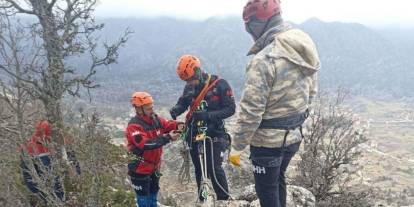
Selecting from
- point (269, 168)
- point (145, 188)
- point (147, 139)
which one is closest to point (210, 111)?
point (147, 139)

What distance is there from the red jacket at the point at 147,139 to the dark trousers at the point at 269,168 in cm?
182

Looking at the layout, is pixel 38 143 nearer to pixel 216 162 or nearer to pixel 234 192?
pixel 216 162

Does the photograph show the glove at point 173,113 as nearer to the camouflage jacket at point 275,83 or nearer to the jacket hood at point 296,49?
the camouflage jacket at point 275,83

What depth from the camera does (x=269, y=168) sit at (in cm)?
467

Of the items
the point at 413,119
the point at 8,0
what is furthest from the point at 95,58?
the point at 413,119

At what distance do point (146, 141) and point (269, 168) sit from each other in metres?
2.05

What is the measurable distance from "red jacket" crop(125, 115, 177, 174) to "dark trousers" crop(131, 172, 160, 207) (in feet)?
0.36

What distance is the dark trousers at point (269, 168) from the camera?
4625 mm

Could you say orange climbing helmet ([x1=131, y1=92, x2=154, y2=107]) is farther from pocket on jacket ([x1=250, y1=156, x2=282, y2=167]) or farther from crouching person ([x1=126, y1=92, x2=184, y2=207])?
pocket on jacket ([x1=250, y1=156, x2=282, y2=167])

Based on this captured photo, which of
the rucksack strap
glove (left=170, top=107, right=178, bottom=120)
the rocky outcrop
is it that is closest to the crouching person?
glove (left=170, top=107, right=178, bottom=120)

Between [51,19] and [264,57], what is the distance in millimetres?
5525

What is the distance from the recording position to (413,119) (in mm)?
171375

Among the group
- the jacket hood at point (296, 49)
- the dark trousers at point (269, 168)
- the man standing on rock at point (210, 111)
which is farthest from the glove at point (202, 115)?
the jacket hood at point (296, 49)

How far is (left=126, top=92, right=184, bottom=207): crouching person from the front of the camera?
6102mm
